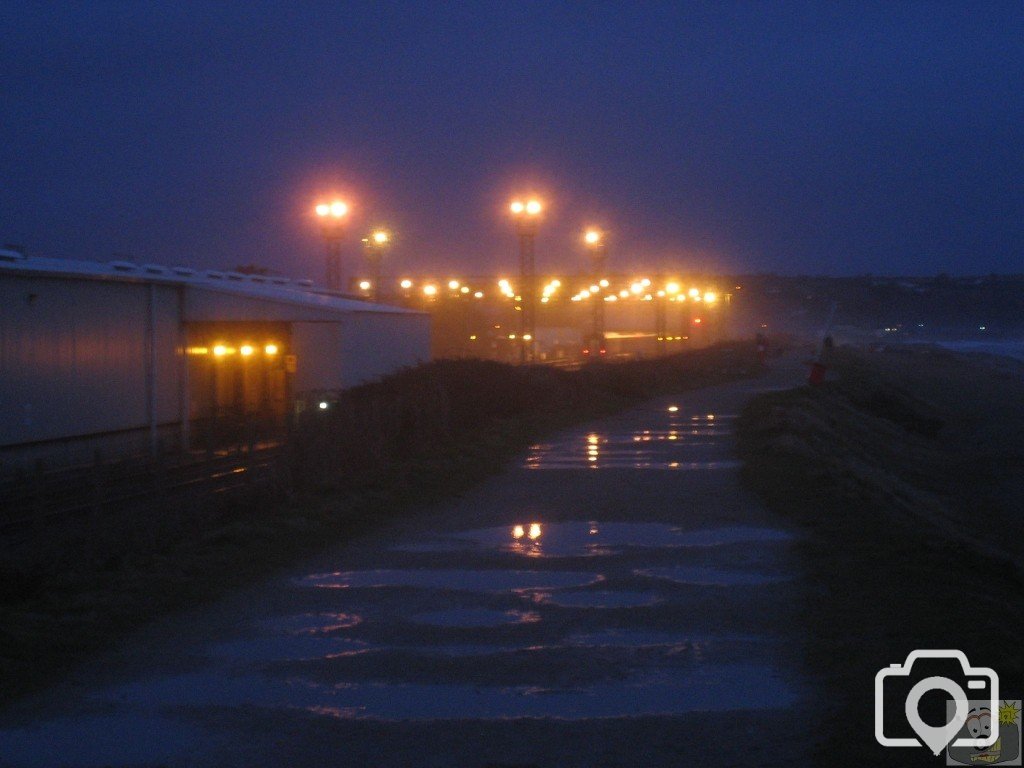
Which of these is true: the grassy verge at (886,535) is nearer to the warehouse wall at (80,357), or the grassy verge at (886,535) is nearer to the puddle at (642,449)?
the puddle at (642,449)

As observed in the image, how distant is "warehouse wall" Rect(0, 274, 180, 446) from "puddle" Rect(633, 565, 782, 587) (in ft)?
41.9

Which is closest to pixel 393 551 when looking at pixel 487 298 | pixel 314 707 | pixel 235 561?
pixel 235 561

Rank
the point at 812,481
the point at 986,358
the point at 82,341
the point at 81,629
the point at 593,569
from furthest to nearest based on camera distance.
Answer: the point at 986,358, the point at 82,341, the point at 812,481, the point at 593,569, the point at 81,629

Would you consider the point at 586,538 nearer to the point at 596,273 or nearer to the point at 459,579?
the point at 459,579

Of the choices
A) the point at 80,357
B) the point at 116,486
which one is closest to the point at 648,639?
the point at 116,486

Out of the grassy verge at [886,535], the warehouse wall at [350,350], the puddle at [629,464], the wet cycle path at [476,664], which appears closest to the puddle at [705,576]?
the wet cycle path at [476,664]

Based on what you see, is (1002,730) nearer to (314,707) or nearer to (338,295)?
(314,707)

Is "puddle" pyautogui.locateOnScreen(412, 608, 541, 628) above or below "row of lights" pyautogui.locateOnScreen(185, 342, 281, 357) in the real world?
below

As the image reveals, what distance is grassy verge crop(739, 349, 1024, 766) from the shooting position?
7059 millimetres

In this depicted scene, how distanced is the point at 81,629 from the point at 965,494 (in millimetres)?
19858

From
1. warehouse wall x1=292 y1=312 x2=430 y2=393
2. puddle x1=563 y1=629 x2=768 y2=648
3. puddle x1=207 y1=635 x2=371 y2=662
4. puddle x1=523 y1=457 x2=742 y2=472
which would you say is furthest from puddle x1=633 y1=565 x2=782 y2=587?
warehouse wall x1=292 y1=312 x2=430 y2=393

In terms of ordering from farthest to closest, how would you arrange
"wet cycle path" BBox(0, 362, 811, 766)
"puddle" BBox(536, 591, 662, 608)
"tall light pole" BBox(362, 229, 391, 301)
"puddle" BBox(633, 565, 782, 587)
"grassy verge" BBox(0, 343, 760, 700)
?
"tall light pole" BBox(362, 229, 391, 301) < "puddle" BBox(633, 565, 782, 587) < "puddle" BBox(536, 591, 662, 608) < "grassy verge" BBox(0, 343, 760, 700) < "wet cycle path" BBox(0, 362, 811, 766)

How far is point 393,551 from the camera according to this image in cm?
1163

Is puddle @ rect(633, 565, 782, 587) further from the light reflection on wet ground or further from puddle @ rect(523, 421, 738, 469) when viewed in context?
puddle @ rect(523, 421, 738, 469)
